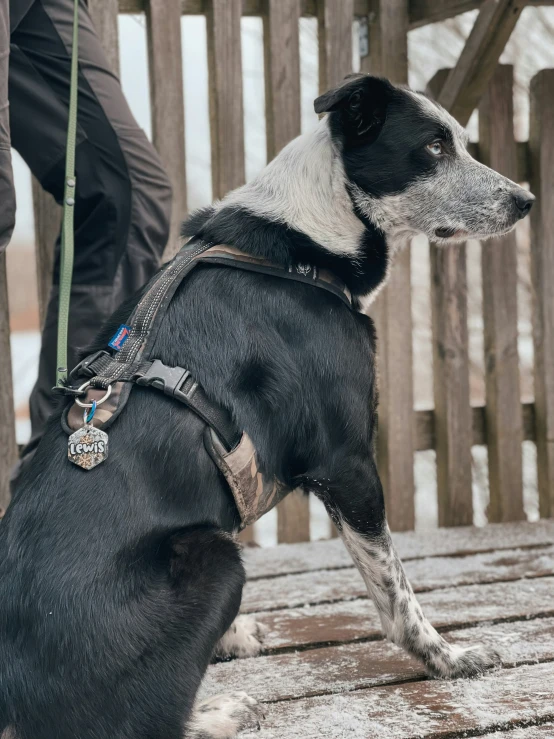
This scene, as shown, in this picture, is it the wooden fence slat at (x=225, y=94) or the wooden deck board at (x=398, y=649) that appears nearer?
the wooden deck board at (x=398, y=649)

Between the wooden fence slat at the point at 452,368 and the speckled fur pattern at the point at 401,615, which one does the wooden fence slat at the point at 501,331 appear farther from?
the speckled fur pattern at the point at 401,615

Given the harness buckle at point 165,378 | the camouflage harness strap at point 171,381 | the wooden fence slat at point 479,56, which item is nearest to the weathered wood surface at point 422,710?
the camouflage harness strap at point 171,381

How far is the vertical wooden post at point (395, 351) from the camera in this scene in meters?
3.04

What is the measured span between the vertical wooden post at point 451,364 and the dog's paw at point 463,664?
4.61 feet

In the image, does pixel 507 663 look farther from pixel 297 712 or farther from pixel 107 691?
pixel 107 691

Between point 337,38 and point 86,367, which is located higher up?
point 337,38

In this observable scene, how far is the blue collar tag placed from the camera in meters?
1.63

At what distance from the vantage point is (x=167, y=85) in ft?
9.14

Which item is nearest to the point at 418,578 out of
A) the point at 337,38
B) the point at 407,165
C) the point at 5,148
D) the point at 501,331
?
the point at 501,331

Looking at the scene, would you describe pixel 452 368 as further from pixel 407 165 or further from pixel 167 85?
pixel 167 85

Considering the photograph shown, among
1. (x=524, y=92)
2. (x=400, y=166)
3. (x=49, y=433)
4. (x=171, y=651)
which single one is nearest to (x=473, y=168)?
(x=400, y=166)

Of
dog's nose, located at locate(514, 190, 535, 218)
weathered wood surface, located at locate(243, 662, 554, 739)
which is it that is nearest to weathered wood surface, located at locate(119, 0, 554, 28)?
dog's nose, located at locate(514, 190, 535, 218)

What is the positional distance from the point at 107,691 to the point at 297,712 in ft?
1.76

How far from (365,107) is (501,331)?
156 centimetres
